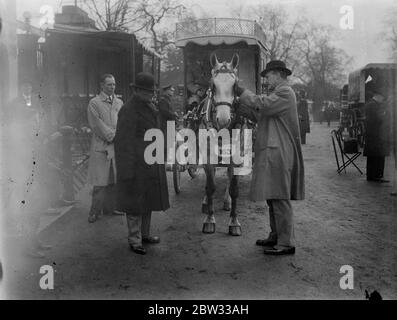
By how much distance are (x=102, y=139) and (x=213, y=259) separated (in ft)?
8.42

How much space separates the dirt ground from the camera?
13.7 ft

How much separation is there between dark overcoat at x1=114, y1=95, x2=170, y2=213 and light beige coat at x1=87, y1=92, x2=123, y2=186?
123cm

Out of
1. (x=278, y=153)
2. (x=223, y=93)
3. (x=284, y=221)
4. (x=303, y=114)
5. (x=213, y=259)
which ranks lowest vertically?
(x=213, y=259)

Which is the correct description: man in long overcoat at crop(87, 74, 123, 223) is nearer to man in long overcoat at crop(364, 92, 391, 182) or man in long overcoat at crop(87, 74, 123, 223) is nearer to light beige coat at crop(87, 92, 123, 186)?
light beige coat at crop(87, 92, 123, 186)

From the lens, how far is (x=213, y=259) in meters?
5.09

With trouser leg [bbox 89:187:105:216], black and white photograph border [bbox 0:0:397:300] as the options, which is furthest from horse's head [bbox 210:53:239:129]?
trouser leg [bbox 89:187:105:216]

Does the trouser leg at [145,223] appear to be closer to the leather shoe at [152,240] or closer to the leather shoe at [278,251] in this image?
the leather shoe at [152,240]

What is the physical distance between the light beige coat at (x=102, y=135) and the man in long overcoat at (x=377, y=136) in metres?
6.18

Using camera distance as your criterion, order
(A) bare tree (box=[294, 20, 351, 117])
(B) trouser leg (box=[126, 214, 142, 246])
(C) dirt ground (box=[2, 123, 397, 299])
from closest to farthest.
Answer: (C) dirt ground (box=[2, 123, 397, 299])
(B) trouser leg (box=[126, 214, 142, 246])
(A) bare tree (box=[294, 20, 351, 117])

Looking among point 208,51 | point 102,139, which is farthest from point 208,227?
point 208,51

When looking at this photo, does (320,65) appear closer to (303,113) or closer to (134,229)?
(303,113)

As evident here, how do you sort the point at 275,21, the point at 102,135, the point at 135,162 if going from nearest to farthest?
the point at 135,162
the point at 102,135
the point at 275,21
